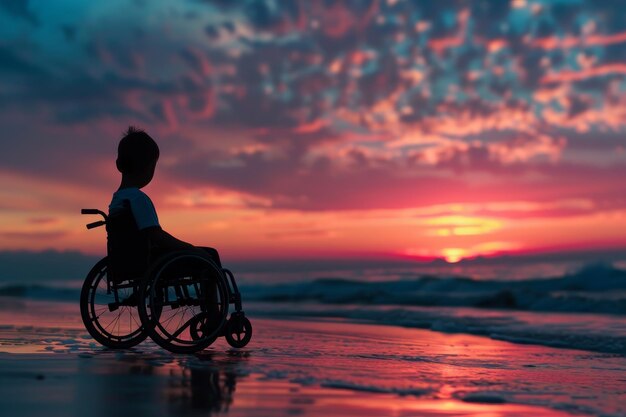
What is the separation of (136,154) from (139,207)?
389 mm

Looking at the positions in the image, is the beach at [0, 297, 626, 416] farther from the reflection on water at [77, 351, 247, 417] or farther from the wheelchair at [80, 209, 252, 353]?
the wheelchair at [80, 209, 252, 353]

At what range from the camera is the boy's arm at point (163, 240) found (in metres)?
4.05

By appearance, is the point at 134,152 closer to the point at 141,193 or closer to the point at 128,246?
the point at 141,193

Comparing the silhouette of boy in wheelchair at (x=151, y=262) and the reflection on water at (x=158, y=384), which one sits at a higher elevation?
the silhouette of boy in wheelchair at (x=151, y=262)

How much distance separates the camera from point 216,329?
4.12 metres

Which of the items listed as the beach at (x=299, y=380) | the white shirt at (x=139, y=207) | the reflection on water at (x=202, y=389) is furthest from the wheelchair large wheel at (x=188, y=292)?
the reflection on water at (x=202, y=389)

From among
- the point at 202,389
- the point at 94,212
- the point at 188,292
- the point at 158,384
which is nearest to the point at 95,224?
the point at 94,212

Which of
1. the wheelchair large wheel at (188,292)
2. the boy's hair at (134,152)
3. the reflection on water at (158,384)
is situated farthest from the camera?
the boy's hair at (134,152)

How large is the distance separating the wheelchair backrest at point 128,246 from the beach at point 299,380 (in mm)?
495

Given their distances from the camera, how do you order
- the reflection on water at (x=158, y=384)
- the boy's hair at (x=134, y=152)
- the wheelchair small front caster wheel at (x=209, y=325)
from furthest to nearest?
1. the boy's hair at (x=134, y=152)
2. the wheelchair small front caster wheel at (x=209, y=325)
3. the reflection on water at (x=158, y=384)

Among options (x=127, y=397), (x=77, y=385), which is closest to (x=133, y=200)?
(x=77, y=385)

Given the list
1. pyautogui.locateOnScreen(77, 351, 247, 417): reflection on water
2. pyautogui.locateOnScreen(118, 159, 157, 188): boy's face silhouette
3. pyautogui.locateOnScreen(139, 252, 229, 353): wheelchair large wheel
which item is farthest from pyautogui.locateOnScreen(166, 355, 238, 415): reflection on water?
pyautogui.locateOnScreen(118, 159, 157, 188): boy's face silhouette

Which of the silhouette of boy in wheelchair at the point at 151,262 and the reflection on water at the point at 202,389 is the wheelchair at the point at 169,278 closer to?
the silhouette of boy in wheelchair at the point at 151,262

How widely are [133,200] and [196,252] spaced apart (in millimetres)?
468
